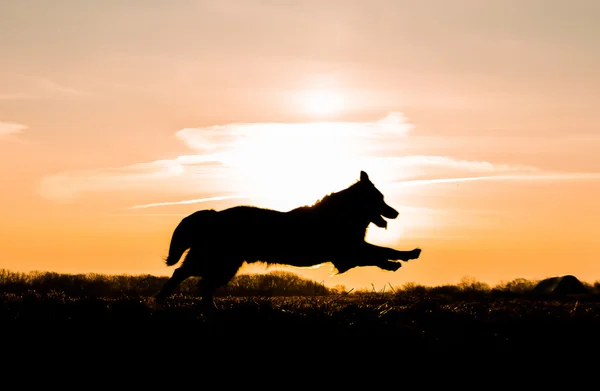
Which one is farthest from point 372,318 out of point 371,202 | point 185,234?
point 371,202

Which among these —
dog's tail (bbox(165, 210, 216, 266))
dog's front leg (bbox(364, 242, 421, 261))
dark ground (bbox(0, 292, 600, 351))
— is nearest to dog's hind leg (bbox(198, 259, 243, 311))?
dog's tail (bbox(165, 210, 216, 266))

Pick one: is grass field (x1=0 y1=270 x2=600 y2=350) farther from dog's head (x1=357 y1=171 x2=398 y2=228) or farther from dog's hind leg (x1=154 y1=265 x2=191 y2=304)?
dog's head (x1=357 y1=171 x2=398 y2=228)

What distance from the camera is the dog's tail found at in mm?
10398

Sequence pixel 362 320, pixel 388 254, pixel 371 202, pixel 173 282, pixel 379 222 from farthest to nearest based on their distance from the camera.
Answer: pixel 379 222
pixel 371 202
pixel 388 254
pixel 173 282
pixel 362 320

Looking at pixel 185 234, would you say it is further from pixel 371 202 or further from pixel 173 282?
pixel 371 202

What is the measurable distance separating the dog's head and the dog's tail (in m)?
2.54

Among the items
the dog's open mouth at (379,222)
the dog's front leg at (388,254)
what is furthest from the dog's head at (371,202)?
the dog's front leg at (388,254)

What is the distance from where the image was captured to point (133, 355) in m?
7.10

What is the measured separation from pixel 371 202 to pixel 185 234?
9.85 feet

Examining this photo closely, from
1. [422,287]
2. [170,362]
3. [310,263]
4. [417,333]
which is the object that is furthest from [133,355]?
[422,287]

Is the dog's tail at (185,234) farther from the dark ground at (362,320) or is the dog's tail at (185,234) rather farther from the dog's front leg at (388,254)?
the dog's front leg at (388,254)

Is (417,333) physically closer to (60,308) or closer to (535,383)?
(535,383)

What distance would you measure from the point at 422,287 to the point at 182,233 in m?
7.78

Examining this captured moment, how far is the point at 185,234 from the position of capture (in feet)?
34.4
